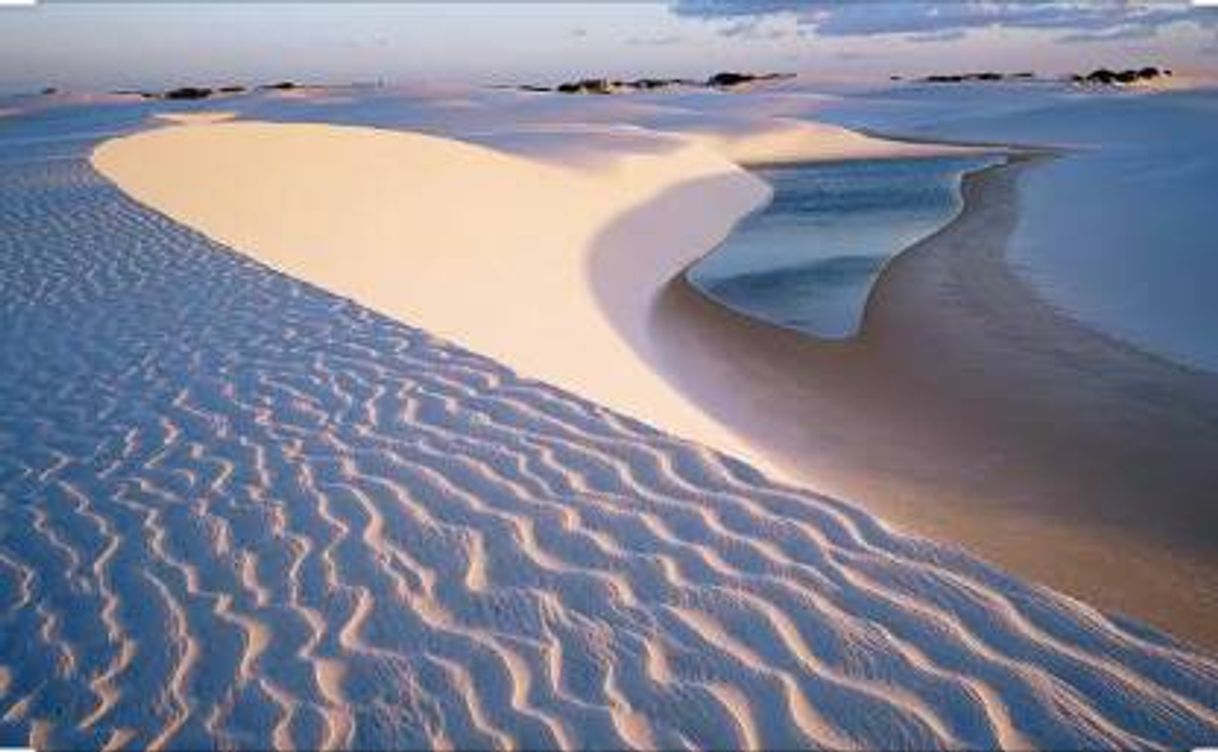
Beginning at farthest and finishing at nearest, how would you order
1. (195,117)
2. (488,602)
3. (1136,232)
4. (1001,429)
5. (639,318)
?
(195,117), (1136,232), (639,318), (1001,429), (488,602)

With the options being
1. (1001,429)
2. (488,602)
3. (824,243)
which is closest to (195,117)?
(824,243)

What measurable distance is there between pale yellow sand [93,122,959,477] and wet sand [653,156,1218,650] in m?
0.65

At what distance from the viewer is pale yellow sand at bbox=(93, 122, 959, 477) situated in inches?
337

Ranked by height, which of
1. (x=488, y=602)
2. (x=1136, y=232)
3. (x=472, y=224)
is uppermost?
(x=472, y=224)

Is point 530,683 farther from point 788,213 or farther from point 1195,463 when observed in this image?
point 788,213

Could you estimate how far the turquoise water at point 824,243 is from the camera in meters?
11.4

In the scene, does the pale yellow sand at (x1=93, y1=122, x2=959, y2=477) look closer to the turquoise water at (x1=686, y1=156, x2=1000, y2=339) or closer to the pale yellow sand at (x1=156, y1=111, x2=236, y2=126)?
the turquoise water at (x1=686, y1=156, x2=1000, y2=339)

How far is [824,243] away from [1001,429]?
884 centimetres

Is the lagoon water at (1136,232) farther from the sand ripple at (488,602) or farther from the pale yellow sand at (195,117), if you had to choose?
the pale yellow sand at (195,117)

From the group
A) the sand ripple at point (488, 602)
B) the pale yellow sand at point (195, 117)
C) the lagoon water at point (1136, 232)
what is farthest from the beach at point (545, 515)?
the pale yellow sand at point (195, 117)

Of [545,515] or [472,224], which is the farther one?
[472,224]

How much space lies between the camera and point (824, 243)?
15.9 m

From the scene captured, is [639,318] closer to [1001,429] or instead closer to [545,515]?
[1001,429]

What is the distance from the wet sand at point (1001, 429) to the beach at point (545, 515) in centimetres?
4
